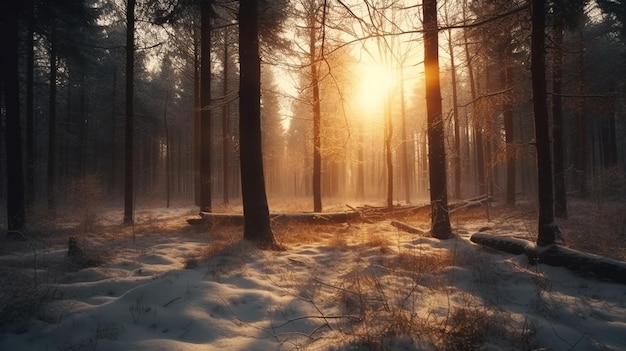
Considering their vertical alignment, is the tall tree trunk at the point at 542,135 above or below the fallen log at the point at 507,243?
above

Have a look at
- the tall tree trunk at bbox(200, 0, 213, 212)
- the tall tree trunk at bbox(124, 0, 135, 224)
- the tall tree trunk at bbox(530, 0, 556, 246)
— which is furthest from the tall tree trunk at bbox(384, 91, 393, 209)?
the tall tree trunk at bbox(124, 0, 135, 224)

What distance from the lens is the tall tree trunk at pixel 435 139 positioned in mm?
7781

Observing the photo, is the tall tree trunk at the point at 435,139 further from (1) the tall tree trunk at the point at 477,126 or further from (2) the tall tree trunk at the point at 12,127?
(2) the tall tree trunk at the point at 12,127

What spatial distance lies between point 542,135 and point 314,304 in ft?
16.8

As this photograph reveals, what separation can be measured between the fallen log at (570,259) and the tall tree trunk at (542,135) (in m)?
0.32

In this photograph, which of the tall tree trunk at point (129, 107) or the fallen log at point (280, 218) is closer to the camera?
the fallen log at point (280, 218)

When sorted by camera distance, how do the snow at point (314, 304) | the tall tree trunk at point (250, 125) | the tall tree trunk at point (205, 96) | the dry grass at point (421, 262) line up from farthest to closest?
the tall tree trunk at point (205, 96)
the tall tree trunk at point (250, 125)
the dry grass at point (421, 262)
the snow at point (314, 304)

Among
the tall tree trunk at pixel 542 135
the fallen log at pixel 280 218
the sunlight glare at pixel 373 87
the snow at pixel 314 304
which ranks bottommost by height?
the snow at pixel 314 304

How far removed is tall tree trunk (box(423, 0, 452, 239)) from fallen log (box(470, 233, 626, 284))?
1.61 meters

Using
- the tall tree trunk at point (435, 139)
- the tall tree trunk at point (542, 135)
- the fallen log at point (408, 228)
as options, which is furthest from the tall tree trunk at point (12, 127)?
the tall tree trunk at point (542, 135)

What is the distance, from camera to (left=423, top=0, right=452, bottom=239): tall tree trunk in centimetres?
778

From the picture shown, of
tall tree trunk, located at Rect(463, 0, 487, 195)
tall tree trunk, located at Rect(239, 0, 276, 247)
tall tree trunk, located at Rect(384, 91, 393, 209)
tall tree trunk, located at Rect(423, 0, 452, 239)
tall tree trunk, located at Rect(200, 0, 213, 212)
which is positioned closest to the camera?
tall tree trunk, located at Rect(239, 0, 276, 247)

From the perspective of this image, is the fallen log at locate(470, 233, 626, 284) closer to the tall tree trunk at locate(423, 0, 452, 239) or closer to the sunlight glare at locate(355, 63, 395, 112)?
the tall tree trunk at locate(423, 0, 452, 239)

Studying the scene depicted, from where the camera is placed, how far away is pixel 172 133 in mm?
37562
